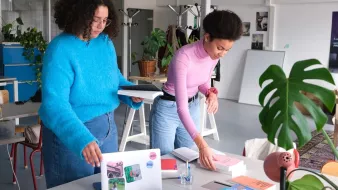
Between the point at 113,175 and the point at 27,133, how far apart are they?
2456 mm

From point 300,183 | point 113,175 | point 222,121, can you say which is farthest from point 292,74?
point 222,121

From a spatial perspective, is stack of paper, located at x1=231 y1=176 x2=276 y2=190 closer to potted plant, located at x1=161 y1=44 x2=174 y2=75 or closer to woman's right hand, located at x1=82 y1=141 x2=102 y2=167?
woman's right hand, located at x1=82 y1=141 x2=102 y2=167

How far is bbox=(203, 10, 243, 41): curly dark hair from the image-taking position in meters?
2.11

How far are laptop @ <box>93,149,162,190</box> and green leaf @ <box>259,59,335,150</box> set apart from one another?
70 centimetres

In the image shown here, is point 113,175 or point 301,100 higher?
point 301,100

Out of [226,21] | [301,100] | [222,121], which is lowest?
[222,121]

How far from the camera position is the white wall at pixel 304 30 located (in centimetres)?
754

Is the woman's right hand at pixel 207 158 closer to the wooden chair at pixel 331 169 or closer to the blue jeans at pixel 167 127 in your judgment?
the blue jeans at pixel 167 127

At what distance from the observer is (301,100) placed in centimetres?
96

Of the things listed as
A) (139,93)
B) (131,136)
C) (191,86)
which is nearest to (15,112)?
(131,136)

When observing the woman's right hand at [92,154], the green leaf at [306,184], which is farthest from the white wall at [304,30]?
the green leaf at [306,184]

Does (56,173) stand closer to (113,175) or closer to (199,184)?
(113,175)

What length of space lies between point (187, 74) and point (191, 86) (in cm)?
11

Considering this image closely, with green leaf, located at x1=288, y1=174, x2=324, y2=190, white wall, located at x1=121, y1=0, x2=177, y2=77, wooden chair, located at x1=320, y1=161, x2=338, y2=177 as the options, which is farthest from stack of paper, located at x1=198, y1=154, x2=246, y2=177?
white wall, located at x1=121, y1=0, x2=177, y2=77
